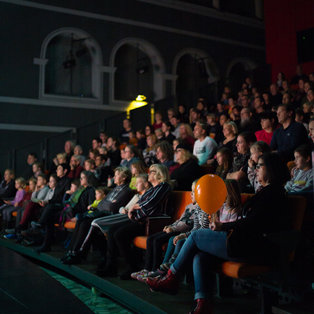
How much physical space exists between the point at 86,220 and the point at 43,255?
3.49ft

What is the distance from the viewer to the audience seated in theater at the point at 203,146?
5457 millimetres

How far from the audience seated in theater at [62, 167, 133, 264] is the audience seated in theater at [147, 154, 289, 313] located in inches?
73.5

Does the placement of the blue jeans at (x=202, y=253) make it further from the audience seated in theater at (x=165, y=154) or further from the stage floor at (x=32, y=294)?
the audience seated in theater at (x=165, y=154)

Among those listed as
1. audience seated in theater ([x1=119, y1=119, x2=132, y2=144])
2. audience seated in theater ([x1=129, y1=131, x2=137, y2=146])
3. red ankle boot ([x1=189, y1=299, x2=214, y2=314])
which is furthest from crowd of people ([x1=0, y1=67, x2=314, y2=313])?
audience seated in theater ([x1=119, y1=119, x2=132, y2=144])

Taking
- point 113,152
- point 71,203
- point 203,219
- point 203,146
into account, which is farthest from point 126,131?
point 203,219

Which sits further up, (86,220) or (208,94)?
(208,94)

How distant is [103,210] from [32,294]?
1941 mm

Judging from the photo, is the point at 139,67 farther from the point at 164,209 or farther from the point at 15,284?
the point at 15,284

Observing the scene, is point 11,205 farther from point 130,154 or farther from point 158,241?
point 158,241

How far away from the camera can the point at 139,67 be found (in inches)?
506

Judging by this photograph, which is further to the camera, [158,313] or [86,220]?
[86,220]

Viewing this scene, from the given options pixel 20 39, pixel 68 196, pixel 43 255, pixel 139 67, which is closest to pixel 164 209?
pixel 43 255

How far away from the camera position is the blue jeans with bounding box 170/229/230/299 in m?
2.62

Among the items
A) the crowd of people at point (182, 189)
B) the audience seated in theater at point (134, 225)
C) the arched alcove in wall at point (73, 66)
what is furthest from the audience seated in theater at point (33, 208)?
the arched alcove in wall at point (73, 66)
